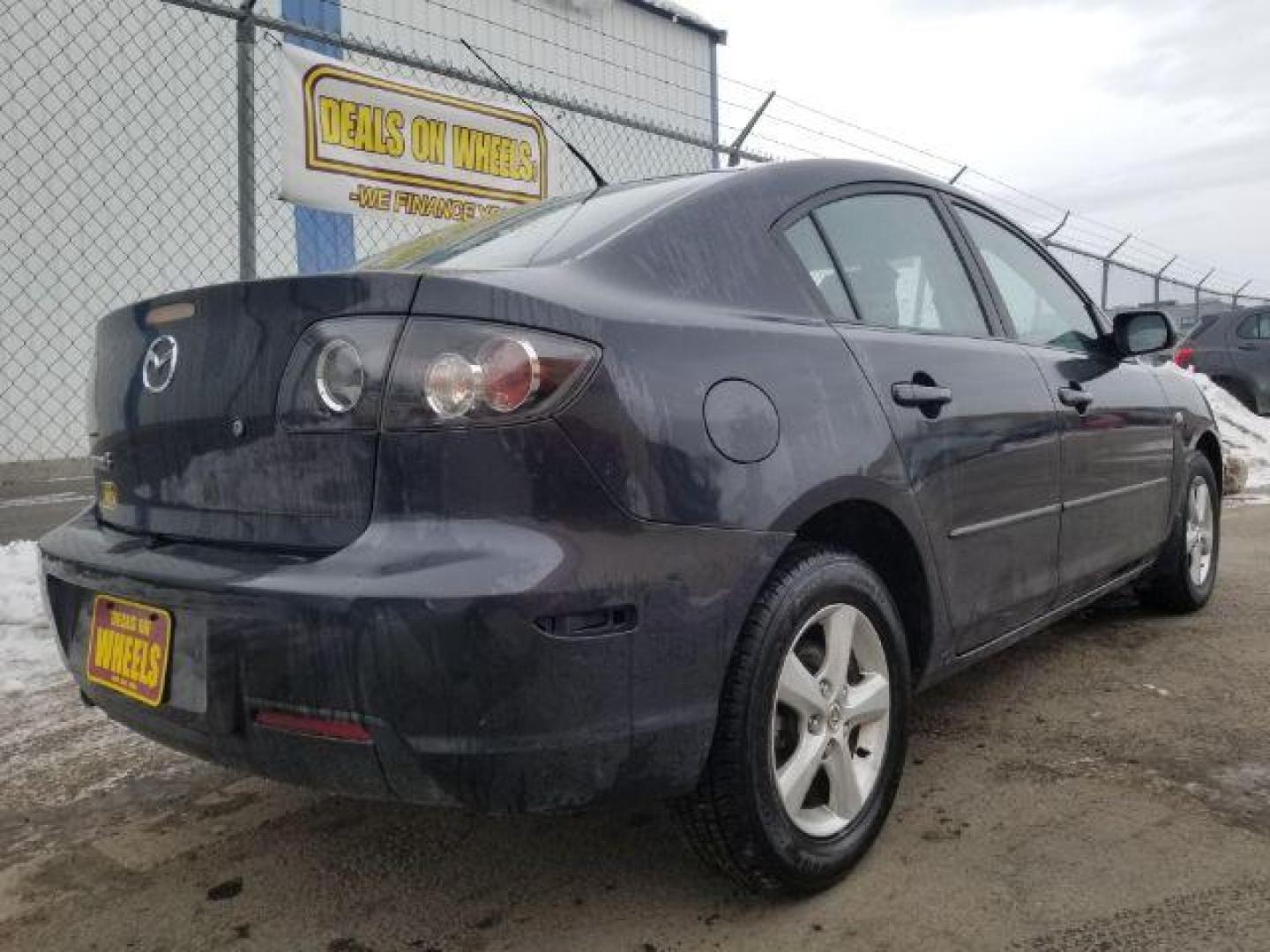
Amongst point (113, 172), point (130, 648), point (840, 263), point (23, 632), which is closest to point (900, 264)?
point (840, 263)

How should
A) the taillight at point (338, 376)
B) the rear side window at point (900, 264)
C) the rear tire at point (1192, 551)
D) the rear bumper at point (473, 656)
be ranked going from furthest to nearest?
1. the rear tire at point (1192, 551)
2. the rear side window at point (900, 264)
3. the taillight at point (338, 376)
4. the rear bumper at point (473, 656)

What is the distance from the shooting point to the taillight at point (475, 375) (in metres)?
A: 1.64

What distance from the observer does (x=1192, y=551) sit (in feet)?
13.3

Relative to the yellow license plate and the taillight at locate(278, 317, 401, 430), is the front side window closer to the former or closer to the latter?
the taillight at locate(278, 317, 401, 430)

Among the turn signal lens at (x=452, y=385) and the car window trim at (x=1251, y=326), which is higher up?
the car window trim at (x=1251, y=326)

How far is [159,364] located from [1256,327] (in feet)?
45.2

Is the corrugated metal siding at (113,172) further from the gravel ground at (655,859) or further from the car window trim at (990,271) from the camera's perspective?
the gravel ground at (655,859)

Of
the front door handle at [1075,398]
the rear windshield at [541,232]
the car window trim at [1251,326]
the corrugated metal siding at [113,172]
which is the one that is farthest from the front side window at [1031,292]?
the car window trim at [1251,326]

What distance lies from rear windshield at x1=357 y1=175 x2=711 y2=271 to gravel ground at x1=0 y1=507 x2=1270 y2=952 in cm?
125

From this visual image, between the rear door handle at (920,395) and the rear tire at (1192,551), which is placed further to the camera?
the rear tire at (1192,551)

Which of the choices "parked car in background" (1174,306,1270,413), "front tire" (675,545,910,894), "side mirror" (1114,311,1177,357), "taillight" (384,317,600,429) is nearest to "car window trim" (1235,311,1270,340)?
"parked car in background" (1174,306,1270,413)

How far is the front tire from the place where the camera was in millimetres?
1835

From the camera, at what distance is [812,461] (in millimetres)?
1970

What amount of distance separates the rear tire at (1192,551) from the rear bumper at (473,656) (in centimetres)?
276
